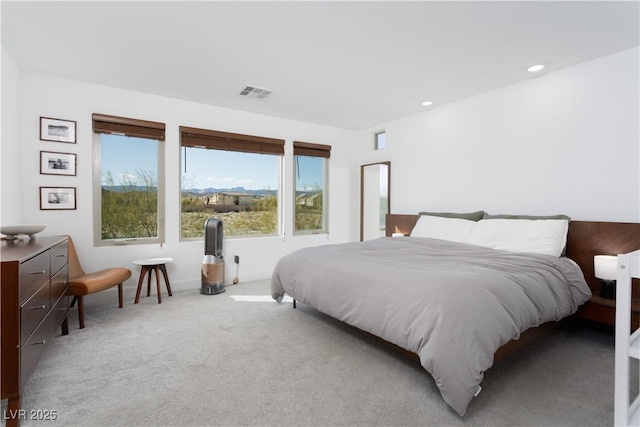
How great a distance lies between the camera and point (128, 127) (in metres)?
3.72

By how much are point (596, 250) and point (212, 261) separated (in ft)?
13.4

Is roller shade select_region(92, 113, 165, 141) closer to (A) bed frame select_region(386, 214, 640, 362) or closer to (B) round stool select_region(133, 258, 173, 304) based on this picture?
(B) round stool select_region(133, 258, 173, 304)

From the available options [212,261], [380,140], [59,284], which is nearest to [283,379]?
[59,284]

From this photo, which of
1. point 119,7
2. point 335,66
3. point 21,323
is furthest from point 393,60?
point 21,323

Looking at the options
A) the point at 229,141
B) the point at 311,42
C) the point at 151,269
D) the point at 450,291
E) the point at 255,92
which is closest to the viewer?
the point at 450,291

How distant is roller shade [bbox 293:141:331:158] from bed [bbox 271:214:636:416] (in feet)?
7.61

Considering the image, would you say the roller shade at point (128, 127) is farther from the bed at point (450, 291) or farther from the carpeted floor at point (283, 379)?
the bed at point (450, 291)

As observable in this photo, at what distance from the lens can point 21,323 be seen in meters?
1.53

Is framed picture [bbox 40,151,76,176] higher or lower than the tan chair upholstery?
higher

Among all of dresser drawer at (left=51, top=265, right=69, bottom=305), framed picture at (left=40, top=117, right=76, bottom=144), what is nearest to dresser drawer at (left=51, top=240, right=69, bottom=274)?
dresser drawer at (left=51, top=265, right=69, bottom=305)

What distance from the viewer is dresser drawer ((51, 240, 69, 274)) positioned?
7.36ft

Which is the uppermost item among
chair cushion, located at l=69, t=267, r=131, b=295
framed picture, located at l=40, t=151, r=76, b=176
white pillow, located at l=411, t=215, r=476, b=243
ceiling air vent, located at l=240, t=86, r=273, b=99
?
ceiling air vent, located at l=240, t=86, r=273, b=99

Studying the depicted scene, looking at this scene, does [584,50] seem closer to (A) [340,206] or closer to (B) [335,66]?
(B) [335,66]

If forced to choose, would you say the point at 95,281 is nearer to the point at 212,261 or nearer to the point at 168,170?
the point at 212,261
